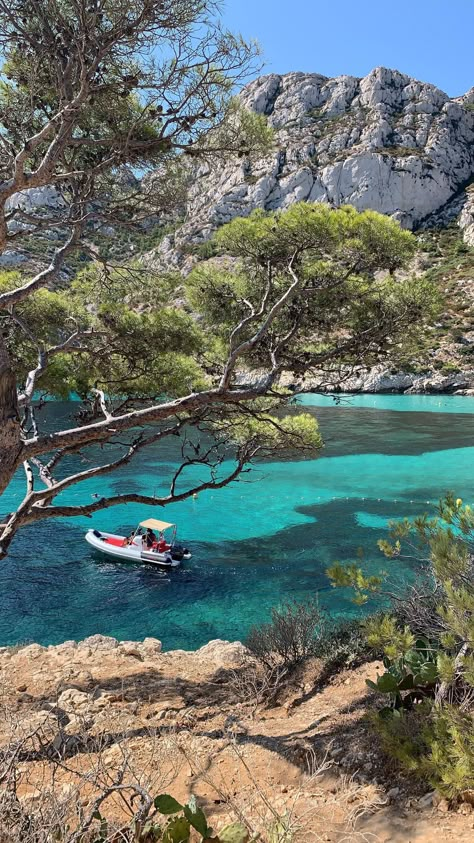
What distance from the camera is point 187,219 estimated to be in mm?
5223

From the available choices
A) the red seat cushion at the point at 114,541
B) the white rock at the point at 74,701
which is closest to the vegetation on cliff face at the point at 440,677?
the white rock at the point at 74,701

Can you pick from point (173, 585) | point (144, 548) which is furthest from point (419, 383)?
point (173, 585)

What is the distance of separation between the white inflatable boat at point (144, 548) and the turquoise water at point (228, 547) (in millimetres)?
249

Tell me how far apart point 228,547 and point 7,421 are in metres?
10.0

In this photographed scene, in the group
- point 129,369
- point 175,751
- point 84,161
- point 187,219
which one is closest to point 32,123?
Result: point 84,161

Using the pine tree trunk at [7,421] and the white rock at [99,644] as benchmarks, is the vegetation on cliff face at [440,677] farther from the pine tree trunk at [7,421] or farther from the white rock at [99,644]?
the white rock at [99,644]

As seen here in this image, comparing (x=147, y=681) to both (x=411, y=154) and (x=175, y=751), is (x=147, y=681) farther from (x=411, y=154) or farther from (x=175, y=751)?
(x=411, y=154)

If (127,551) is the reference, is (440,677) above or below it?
above

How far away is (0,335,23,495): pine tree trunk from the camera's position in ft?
9.11

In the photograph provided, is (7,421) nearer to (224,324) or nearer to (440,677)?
(440,677)

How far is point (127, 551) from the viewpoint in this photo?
1124 centimetres

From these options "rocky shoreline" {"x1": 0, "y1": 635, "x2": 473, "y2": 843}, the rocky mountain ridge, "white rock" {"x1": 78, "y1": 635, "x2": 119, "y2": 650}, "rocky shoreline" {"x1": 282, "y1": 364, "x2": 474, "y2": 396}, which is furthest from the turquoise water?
the rocky mountain ridge

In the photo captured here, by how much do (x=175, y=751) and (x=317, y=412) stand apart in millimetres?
32935

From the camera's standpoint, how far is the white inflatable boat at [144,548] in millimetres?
10805
